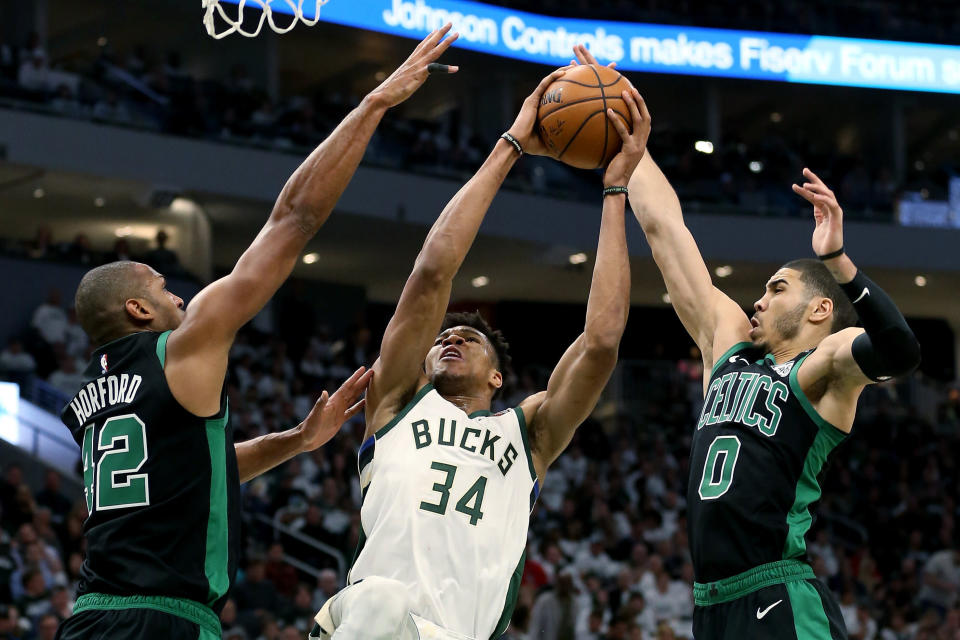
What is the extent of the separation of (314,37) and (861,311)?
2022 centimetres

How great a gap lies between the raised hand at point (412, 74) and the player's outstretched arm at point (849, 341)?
4.71ft

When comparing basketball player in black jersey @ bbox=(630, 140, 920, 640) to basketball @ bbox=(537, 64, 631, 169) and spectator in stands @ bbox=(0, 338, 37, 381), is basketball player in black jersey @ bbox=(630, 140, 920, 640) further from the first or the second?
spectator in stands @ bbox=(0, 338, 37, 381)

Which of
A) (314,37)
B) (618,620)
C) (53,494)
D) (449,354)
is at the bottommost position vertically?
(618,620)

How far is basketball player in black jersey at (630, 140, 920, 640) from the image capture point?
4.52m

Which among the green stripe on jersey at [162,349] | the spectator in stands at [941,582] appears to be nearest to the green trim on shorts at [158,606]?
the green stripe on jersey at [162,349]

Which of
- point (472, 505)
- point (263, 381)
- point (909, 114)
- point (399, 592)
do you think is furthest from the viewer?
point (909, 114)

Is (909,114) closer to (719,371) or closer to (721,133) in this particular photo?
(721,133)

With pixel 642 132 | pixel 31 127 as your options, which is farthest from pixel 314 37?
pixel 642 132

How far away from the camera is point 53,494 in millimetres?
12641

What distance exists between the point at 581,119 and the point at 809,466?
1673 millimetres

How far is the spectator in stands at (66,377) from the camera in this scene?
1512cm

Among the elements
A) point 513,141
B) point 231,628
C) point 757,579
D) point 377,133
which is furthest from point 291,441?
point 377,133

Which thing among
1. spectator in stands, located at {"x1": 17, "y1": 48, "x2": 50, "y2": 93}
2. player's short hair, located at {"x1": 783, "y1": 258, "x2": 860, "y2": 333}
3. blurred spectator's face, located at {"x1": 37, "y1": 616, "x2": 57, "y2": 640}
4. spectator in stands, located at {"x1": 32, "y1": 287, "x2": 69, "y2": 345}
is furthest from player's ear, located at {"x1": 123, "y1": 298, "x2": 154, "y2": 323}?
spectator in stands, located at {"x1": 17, "y1": 48, "x2": 50, "y2": 93}

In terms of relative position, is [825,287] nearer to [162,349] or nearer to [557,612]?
[162,349]
